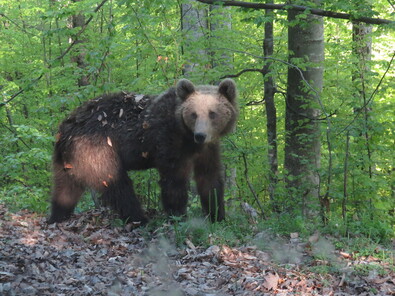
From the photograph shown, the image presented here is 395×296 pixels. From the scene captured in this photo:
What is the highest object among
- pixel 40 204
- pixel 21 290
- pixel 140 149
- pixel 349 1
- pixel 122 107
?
pixel 349 1

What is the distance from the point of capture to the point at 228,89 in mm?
6570

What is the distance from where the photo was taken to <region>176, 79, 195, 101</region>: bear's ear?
643cm

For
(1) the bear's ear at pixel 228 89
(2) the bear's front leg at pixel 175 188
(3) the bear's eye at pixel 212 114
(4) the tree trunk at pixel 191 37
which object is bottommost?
(2) the bear's front leg at pixel 175 188

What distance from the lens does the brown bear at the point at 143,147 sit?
21.3ft

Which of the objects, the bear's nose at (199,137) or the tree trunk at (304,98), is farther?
the tree trunk at (304,98)

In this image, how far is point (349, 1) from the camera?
6551 mm

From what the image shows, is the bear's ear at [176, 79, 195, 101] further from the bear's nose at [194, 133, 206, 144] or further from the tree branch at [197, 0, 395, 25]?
the tree branch at [197, 0, 395, 25]

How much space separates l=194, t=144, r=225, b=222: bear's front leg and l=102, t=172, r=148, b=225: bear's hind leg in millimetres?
998

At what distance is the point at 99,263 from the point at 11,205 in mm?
4008

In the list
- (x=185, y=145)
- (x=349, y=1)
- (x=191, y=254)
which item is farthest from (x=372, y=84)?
(x=191, y=254)

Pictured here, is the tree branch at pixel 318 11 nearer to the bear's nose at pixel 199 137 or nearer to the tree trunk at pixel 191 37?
the tree trunk at pixel 191 37

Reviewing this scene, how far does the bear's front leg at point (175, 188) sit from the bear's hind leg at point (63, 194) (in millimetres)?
1441

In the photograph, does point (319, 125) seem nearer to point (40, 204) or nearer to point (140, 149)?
point (140, 149)

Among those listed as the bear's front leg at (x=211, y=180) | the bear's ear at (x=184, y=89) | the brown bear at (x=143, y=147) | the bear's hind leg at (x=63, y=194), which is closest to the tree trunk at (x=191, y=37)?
the brown bear at (x=143, y=147)
